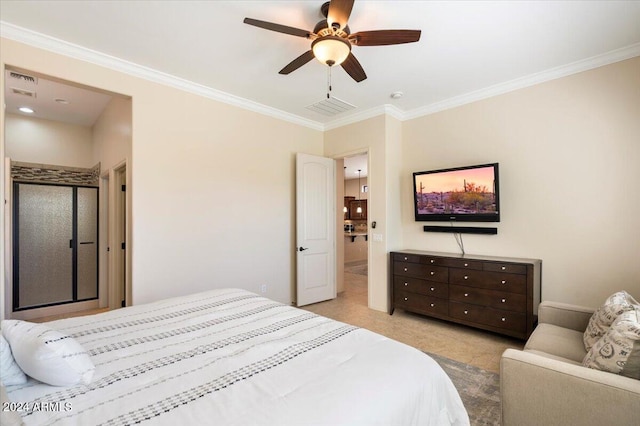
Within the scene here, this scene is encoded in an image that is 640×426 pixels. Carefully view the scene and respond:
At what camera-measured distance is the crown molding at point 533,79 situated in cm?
282

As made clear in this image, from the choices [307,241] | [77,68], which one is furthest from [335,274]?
[77,68]

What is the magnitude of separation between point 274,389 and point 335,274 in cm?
394

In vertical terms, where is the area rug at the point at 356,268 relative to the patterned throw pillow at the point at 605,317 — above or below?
below

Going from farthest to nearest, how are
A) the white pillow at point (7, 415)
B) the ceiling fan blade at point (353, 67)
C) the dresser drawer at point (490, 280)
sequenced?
the dresser drawer at point (490, 280)
the ceiling fan blade at point (353, 67)
the white pillow at point (7, 415)

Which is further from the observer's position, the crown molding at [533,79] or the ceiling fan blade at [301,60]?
the crown molding at [533,79]

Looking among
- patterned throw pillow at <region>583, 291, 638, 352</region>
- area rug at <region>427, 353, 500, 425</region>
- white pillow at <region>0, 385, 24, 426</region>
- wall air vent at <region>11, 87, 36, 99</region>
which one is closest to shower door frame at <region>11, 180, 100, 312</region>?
wall air vent at <region>11, 87, 36, 99</region>

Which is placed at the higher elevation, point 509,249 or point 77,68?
point 77,68

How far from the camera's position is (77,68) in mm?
2816

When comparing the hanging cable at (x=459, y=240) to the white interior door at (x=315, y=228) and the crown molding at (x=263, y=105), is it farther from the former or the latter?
the white interior door at (x=315, y=228)

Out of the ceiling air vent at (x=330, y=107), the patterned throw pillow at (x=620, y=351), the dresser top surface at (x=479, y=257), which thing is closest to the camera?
the patterned throw pillow at (x=620, y=351)

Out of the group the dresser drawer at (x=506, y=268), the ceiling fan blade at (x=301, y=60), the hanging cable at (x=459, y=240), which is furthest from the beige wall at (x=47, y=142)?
the dresser drawer at (x=506, y=268)

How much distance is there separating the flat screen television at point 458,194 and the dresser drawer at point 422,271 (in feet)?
2.23

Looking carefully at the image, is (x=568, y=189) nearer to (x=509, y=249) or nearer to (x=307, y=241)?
(x=509, y=249)

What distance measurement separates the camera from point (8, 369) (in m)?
1.18
